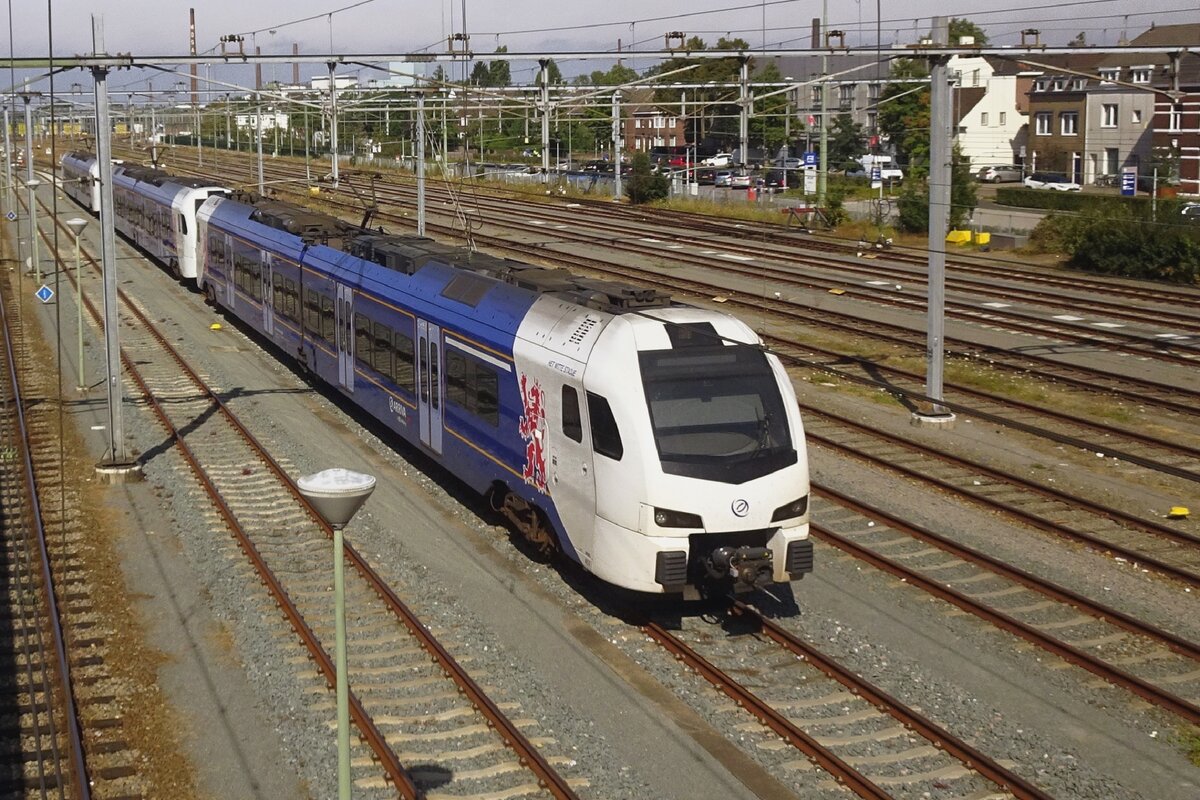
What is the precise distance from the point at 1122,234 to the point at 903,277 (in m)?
5.81

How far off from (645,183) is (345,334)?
36552mm

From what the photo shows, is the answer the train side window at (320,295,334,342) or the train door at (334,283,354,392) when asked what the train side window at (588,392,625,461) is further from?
the train side window at (320,295,334,342)

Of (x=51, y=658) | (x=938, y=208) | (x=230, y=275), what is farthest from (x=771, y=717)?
(x=230, y=275)

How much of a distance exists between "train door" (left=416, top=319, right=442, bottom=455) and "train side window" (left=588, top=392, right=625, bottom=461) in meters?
4.39

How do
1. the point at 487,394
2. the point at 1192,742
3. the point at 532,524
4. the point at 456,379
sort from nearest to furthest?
1. the point at 1192,742
2. the point at 532,524
3. the point at 487,394
4. the point at 456,379

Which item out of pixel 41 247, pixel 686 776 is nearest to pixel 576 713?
pixel 686 776

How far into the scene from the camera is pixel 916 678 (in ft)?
35.4

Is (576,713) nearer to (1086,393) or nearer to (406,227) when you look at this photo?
(1086,393)

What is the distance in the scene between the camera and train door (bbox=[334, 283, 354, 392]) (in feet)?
64.5

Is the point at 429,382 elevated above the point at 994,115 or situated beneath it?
situated beneath

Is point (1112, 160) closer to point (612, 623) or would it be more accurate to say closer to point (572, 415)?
point (572, 415)

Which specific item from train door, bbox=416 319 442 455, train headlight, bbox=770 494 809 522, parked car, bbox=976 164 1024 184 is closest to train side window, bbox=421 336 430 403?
train door, bbox=416 319 442 455

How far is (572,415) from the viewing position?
39.8 feet

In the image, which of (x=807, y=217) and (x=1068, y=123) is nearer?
(x=807, y=217)
